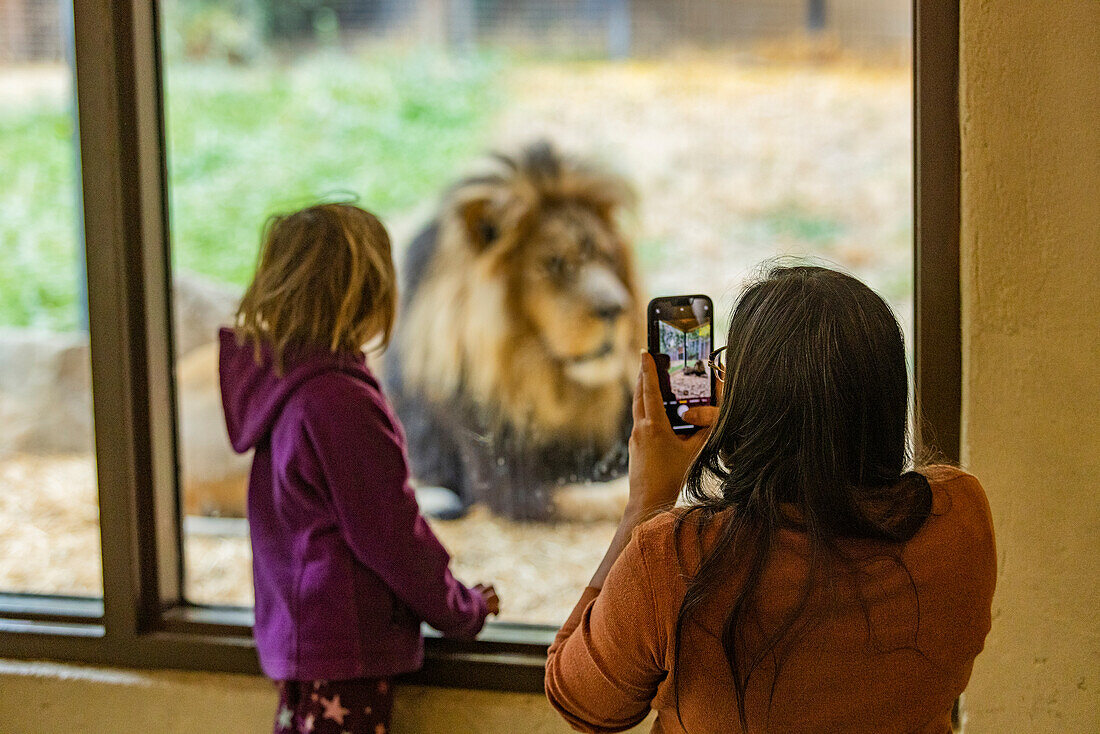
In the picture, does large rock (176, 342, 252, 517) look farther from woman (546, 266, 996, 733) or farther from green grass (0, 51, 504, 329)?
woman (546, 266, 996, 733)

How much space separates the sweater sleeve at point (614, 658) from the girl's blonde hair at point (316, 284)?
55cm

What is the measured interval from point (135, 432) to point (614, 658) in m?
1.00

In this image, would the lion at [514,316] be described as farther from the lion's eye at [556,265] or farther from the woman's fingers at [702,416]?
the woman's fingers at [702,416]

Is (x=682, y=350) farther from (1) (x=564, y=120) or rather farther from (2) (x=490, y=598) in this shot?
(1) (x=564, y=120)

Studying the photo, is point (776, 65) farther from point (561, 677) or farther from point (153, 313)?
point (561, 677)

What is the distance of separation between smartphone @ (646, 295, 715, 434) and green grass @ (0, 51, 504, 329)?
1.99 meters

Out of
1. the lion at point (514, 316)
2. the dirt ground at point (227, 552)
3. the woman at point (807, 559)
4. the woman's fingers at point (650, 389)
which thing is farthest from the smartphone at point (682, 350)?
the lion at point (514, 316)

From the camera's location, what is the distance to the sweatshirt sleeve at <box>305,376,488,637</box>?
3.77ft

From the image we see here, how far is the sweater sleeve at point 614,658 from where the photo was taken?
2.50 feet

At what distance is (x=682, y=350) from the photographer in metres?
0.97

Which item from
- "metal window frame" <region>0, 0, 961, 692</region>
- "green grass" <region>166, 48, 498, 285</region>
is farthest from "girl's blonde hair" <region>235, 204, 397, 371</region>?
"green grass" <region>166, 48, 498, 285</region>

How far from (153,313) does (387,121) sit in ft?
5.84

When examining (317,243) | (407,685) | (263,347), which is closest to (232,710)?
(407,685)

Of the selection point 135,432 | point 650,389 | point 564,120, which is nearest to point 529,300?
point 564,120
